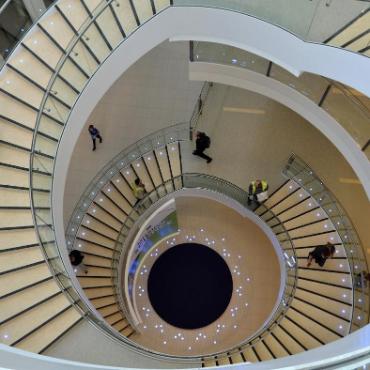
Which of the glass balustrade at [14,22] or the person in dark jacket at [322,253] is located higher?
the glass balustrade at [14,22]

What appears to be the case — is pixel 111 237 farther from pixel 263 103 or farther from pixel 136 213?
pixel 263 103

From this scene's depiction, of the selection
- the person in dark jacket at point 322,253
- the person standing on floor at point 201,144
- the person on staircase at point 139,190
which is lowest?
the person in dark jacket at point 322,253

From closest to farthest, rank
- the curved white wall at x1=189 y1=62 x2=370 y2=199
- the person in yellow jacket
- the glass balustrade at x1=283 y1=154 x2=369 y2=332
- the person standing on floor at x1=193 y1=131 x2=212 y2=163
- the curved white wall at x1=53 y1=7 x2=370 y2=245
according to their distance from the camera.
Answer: the curved white wall at x1=53 y1=7 x2=370 y2=245 → the curved white wall at x1=189 y1=62 x2=370 y2=199 → the glass balustrade at x1=283 y1=154 x2=369 y2=332 → the person in yellow jacket → the person standing on floor at x1=193 y1=131 x2=212 y2=163

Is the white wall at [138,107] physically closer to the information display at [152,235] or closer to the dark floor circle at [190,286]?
the information display at [152,235]

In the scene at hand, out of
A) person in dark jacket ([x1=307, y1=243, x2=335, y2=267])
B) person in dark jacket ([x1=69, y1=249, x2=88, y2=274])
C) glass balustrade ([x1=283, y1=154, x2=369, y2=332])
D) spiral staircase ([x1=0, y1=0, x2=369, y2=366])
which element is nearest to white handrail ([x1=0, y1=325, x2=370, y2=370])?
spiral staircase ([x1=0, y1=0, x2=369, y2=366])

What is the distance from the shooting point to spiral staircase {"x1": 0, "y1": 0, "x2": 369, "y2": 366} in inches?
329

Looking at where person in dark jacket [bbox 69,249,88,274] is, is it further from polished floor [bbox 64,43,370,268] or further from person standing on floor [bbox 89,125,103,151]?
person standing on floor [bbox 89,125,103,151]

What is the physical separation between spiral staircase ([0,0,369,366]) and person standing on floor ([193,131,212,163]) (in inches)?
131

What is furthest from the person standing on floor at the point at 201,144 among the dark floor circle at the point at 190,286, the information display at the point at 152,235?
the dark floor circle at the point at 190,286

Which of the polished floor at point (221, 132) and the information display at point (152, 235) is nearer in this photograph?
the polished floor at point (221, 132)

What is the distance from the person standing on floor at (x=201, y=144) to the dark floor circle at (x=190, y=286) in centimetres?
352

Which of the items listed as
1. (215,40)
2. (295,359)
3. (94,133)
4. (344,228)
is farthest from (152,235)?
(295,359)

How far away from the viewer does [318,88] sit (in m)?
10.4

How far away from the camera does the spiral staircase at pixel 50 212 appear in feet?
27.4
